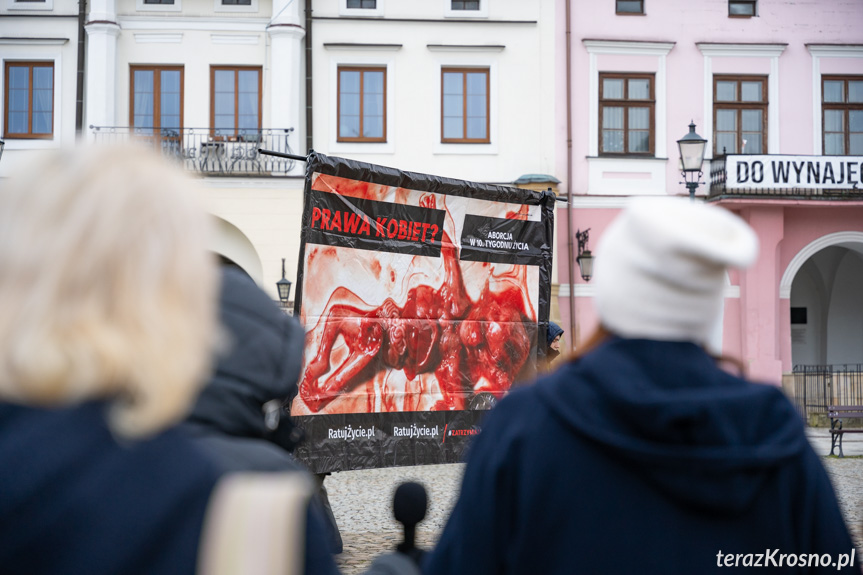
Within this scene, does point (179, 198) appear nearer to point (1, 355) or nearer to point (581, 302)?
point (1, 355)

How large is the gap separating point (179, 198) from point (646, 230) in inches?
35.3

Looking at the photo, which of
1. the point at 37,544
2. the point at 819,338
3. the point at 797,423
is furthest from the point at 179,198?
the point at 819,338

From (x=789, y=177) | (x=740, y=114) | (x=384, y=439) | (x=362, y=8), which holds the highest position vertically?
(x=362, y=8)

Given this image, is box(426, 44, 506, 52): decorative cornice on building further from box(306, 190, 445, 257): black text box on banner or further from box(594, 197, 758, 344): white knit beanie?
box(594, 197, 758, 344): white knit beanie

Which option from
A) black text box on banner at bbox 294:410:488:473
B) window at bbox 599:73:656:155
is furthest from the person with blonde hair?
window at bbox 599:73:656:155

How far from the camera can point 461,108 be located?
22.1 meters

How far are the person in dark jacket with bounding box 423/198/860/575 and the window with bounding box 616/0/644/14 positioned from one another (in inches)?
872

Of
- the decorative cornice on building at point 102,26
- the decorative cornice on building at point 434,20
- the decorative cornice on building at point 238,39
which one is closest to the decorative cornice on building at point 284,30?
the decorative cornice on building at point 238,39

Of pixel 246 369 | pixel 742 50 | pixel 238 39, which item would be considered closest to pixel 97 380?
pixel 246 369

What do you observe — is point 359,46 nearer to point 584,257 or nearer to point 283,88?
point 283,88

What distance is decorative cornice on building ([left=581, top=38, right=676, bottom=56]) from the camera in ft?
73.4

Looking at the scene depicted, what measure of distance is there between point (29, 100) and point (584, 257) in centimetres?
1306

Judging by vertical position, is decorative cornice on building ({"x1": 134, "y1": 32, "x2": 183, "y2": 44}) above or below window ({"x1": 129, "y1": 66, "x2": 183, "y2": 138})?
above

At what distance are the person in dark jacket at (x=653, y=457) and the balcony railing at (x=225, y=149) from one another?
1974cm
